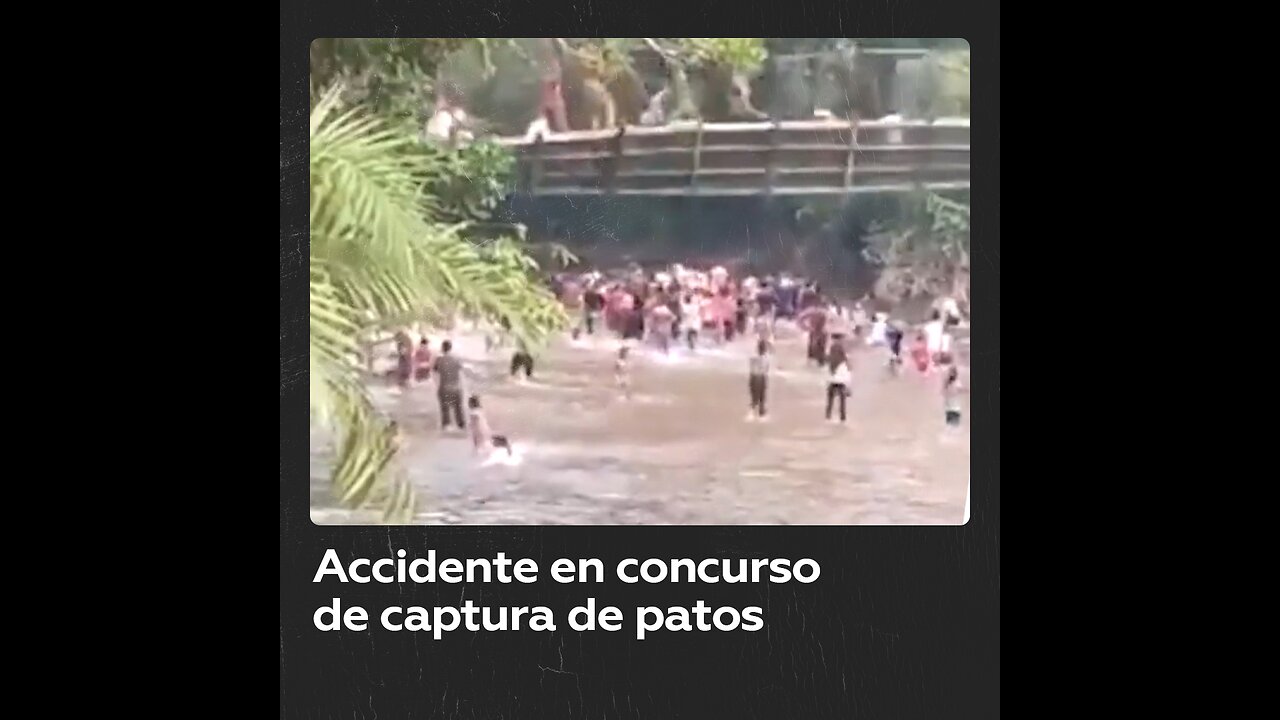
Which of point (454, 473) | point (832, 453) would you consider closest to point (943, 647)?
Result: point (832, 453)

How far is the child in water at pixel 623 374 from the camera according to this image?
3311mm

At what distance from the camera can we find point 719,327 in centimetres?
333

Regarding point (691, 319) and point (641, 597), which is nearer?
point (641, 597)

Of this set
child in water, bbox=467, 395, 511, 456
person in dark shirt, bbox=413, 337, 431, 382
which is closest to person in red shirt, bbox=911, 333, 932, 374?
child in water, bbox=467, 395, 511, 456

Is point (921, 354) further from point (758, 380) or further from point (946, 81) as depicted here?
point (946, 81)

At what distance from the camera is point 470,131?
3275 mm

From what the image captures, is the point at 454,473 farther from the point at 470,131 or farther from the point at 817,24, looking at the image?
the point at 817,24

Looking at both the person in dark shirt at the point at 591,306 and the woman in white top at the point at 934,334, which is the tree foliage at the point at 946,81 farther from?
the person in dark shirt at the point at 591,306

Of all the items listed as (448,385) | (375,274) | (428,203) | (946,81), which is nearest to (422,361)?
(448,385)

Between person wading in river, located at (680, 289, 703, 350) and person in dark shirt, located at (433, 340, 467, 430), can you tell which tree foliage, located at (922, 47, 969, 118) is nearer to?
person wading in river, located at (680, 289, 703, 350)

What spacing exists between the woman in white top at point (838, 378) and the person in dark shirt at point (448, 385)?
0.91m

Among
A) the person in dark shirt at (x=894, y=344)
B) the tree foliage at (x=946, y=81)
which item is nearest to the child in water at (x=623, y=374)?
the person in dark shirt at (x=894, y=344)

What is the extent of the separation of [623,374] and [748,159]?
616mm

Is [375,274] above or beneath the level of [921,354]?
above
